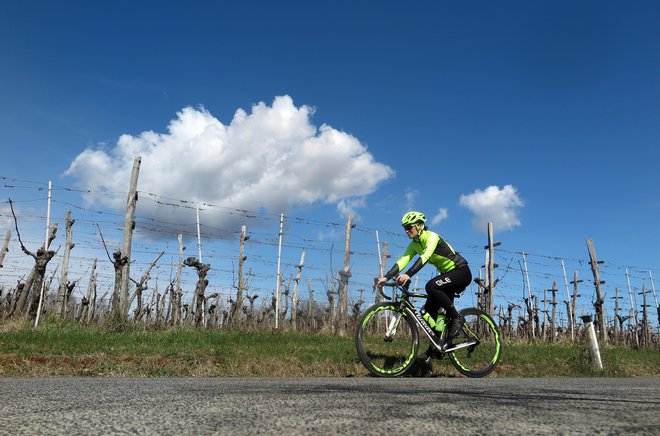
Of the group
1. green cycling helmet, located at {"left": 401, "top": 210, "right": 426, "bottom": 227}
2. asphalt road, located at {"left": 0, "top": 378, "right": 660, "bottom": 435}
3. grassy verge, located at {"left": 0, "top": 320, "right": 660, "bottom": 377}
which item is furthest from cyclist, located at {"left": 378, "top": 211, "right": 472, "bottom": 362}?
asphalt road, located at {"left": 0, "top": 378, "right": 660, "bottom": 435}

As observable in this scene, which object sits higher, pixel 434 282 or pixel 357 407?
pixel 434 282

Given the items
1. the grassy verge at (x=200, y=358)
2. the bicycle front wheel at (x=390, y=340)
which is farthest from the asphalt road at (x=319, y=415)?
the grassy verge at (x=200, y=358)

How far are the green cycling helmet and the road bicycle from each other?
87 centimetres

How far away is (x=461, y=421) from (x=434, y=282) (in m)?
4.75

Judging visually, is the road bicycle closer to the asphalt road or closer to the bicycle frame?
the bicycle frame

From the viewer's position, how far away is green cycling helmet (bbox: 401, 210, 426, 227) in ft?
22.1

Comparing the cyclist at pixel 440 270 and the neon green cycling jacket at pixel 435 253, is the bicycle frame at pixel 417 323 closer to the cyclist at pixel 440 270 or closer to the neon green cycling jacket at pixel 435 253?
the cyclist at pixel 440 270

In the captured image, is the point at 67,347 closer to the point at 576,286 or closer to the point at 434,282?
the point at 434,282

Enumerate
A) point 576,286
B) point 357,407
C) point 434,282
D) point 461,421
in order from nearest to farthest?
point 461,421 → point 357,407 → point 434,282 → point 576,286

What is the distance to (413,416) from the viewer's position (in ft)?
6.68

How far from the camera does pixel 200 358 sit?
7.85m

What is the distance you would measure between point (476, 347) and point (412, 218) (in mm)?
2201

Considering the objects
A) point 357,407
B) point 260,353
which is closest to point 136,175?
point 260,353

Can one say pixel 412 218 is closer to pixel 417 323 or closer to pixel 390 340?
pixel 417 323
